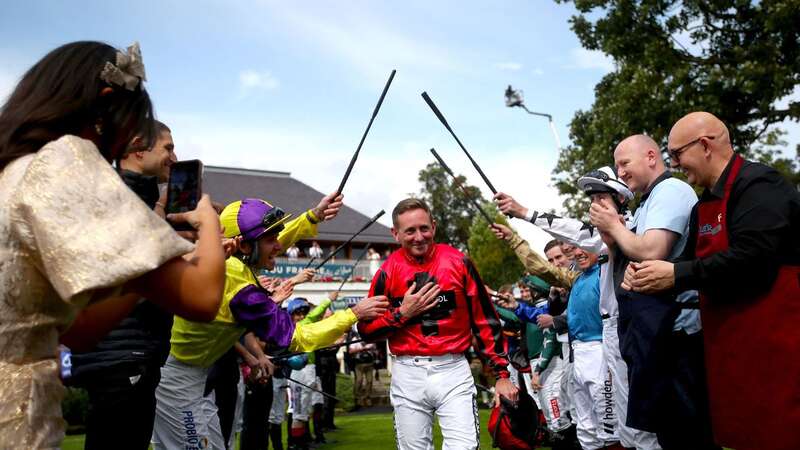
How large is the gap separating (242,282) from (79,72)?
271 cm

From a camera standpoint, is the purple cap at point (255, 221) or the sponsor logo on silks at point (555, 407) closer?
the purple cap at point (255, 221)

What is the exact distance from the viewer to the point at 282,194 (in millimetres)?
62062

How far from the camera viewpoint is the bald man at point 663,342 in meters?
4.18

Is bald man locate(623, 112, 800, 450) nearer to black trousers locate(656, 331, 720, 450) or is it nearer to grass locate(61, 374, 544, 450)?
black trousers locate(656, 331, 720, 450)

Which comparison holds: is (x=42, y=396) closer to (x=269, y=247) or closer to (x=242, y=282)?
(x=242, y=282)

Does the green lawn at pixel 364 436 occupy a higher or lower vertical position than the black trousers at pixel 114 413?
lower

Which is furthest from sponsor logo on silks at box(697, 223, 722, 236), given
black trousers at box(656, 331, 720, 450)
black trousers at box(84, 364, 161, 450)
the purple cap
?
black trousers at box(84, 364, 161, 450)

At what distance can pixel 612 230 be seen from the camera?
14.5 ft

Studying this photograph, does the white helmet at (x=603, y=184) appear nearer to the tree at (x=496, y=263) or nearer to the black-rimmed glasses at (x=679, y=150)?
the black-rimmed glasses at (x=679, y=150)

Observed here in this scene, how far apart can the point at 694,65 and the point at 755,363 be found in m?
16.5

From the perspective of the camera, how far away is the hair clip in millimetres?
1989

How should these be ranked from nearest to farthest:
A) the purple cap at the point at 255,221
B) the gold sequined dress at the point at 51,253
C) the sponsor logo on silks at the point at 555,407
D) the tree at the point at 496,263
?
the gold sequined dress at the point at 51,253
the purple cap at the point at 255,221
the sponsor logo on silks at the point at 555,407
the tree at the point at 496,263

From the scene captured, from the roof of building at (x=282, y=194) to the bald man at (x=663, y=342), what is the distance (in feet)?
164

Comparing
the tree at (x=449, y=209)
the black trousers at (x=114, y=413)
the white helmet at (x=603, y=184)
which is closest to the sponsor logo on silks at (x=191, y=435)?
the black trousers at (x=114, y=413)
